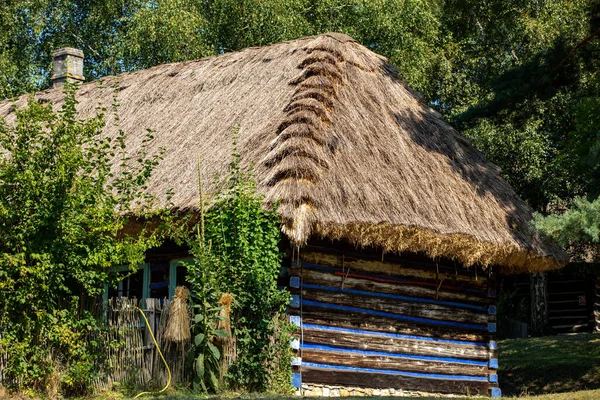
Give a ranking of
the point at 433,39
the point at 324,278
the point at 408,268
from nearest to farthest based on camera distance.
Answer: the point at 324,278 → the point at 408,268 → the point at 433,39

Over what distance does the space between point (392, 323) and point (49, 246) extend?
5627mm

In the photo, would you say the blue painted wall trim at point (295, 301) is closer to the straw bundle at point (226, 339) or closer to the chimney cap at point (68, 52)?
the straw bundle at point (226, 339)

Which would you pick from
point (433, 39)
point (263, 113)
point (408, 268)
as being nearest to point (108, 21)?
point (433, 39)

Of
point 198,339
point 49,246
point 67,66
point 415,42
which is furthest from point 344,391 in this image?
point 415,42

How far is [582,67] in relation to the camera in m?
19.0

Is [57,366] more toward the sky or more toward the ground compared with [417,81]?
more toward the ground

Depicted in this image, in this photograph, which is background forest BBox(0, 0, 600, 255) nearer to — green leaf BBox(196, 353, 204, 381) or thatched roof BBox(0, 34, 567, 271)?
thatched roof BBox(0, 34, 567, 271)

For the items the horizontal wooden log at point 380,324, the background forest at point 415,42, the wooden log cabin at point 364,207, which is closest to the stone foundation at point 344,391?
the wooden log cabin at point 364,207

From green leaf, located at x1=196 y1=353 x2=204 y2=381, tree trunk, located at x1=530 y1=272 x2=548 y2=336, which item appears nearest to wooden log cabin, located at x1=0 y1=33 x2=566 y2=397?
green leaf, located at x1=196 y1=353 x2=204 y2=381

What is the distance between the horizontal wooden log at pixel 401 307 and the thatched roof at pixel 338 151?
97 centimetres

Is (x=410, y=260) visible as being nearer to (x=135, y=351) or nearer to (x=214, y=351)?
(x=214, y=351)

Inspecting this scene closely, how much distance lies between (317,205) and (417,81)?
558 inches

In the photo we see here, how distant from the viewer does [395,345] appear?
51.8 feet

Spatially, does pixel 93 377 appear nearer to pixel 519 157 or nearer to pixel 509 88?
pixel 509 88
